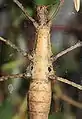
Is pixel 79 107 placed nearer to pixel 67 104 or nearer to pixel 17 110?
pixel 67 104

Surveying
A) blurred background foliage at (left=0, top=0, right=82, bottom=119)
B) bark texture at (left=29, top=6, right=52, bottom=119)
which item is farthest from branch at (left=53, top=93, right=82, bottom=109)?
bark texture at (left=29, top=6, right=52, bottom=119)

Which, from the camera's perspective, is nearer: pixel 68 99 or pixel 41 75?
pixel 41 75

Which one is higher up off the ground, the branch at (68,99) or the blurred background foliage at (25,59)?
the blurred background foliage at (25,59)

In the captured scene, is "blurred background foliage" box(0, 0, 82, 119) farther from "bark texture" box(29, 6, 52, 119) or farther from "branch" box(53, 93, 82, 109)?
"bark texture" box(29, 6, 52, 119)

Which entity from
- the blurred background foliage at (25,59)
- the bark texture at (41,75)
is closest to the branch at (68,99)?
the blurred background foliage at (25,59)

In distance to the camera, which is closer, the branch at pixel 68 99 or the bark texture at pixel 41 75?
the bark texture at pixel 41 75

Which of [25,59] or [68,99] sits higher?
[25,59]

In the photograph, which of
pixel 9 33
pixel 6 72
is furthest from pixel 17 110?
pixel 9 33

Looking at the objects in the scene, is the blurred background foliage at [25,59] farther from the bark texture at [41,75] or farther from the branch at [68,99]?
the bark texture at [41,75]
